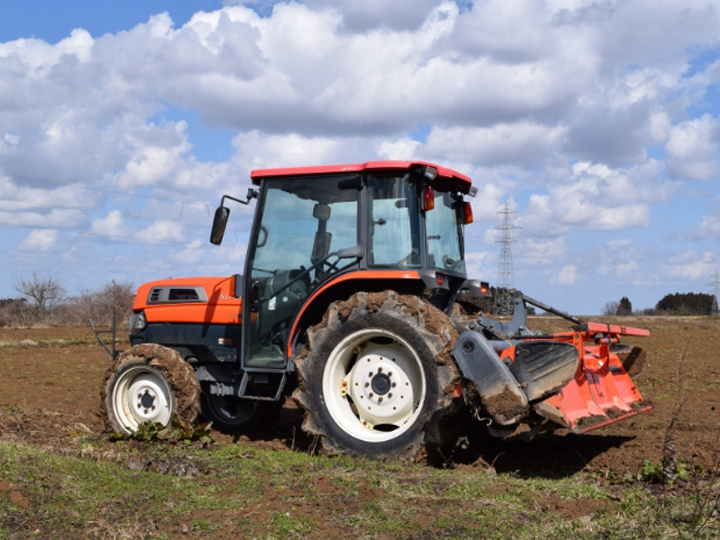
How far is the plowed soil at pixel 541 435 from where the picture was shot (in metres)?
6.32

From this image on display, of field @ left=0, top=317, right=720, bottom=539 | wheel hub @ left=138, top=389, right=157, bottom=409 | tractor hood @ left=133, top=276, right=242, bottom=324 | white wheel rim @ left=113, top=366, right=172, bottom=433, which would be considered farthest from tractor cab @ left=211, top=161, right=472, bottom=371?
field @ left=0, top=317, right=720, bottom=539

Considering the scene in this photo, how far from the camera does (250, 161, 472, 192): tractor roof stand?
6438 millimetres

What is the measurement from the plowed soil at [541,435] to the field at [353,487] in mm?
36

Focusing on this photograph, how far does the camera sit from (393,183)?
652 centimetres

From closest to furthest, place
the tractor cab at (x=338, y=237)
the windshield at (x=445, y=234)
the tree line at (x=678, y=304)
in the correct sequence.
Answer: the tractor cab at (x=338, y=237) → the windshield at (x=445, y=234) → the tree line at (x=678, y=304)

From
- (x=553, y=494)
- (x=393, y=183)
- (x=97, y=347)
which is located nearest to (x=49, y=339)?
(x=97, y=347)

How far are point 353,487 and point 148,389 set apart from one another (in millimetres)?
3404

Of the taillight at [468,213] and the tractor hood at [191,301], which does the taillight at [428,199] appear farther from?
the tractor hood at [191,301]

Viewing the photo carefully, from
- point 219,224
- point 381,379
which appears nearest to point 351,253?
point 381,379

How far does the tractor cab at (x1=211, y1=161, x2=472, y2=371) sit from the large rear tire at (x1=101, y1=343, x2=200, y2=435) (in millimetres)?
694

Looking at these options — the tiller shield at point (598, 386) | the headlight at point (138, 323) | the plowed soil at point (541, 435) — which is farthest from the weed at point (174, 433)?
the tiller shield at point (598, 386)

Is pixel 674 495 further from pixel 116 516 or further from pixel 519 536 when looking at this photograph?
pixel 116 516

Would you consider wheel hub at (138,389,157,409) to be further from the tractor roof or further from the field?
the tractor roof

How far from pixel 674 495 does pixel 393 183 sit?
10.8 feet
